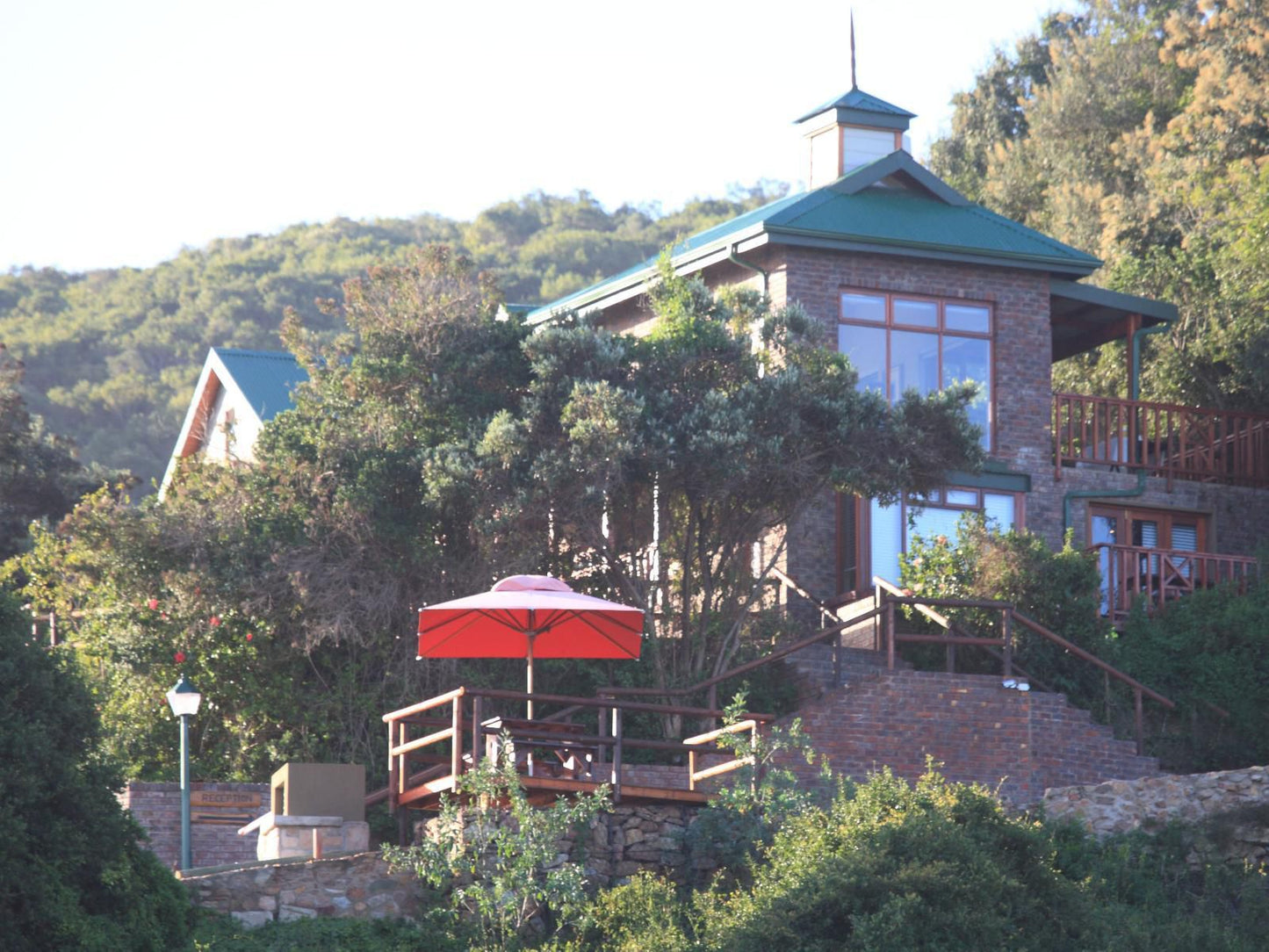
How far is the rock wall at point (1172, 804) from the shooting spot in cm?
1591

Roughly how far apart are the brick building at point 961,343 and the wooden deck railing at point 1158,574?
4 centimetres

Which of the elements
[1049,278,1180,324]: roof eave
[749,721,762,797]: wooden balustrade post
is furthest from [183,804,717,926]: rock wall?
[1049,278,1180,324]: roof eave

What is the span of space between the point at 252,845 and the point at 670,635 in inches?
187

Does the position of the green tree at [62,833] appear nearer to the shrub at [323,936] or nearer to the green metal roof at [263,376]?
the shrub at [323,936]

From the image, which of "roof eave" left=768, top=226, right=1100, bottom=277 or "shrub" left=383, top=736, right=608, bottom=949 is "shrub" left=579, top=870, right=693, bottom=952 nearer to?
"shrub" left=383, top=736, right=608, bottom=949

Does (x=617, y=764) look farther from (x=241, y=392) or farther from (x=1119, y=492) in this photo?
(x=241, y=392)

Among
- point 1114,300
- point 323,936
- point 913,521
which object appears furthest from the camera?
point 1114,300

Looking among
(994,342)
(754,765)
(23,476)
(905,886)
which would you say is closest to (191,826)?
(754,765)

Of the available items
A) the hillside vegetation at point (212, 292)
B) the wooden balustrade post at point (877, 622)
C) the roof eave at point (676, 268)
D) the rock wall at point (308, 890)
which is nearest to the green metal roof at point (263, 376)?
the roof eave at point (676, 268)

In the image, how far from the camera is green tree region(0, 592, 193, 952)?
12484 mm

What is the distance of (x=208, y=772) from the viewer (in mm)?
18984

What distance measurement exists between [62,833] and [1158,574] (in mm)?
14638

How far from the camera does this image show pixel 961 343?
23031mm

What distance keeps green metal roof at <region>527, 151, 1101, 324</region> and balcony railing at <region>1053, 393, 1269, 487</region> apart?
2.03 meters
